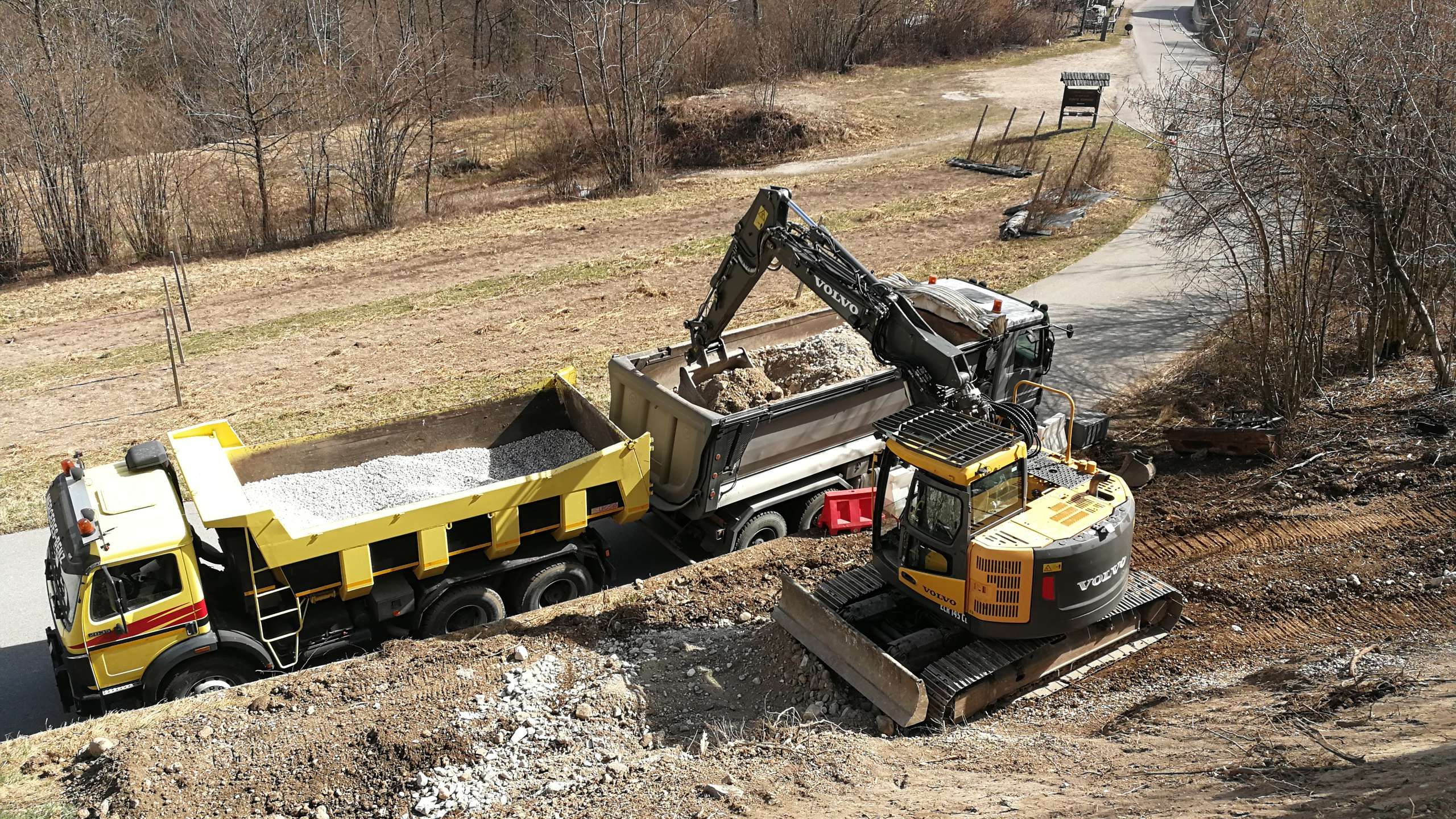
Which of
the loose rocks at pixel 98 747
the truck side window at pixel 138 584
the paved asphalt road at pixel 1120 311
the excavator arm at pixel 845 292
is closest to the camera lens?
the loose rocks at pixel 98 747

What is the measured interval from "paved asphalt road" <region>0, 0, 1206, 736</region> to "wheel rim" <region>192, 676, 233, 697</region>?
1.38 meters

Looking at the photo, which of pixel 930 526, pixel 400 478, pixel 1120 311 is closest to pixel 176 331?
pixel 400 478

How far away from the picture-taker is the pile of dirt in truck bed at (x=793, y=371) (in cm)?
1106

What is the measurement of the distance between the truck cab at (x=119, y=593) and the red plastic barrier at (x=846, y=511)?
20.0ft

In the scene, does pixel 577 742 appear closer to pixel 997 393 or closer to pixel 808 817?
pixel 808 817

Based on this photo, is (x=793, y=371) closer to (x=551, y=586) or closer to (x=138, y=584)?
(x=551, y=586)

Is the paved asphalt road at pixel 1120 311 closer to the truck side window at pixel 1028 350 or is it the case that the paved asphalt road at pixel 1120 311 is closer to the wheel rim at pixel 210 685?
the truck side window at pixel 1028 350

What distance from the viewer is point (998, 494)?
8.39 metres

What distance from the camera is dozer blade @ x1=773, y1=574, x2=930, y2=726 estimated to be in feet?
26.0

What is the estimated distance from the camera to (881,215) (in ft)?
82.2

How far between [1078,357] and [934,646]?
9.12m

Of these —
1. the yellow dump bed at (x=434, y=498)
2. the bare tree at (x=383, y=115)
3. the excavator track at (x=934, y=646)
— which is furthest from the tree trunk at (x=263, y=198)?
the excavator track at (x=934, y=646)

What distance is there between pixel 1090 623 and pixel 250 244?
22.2m

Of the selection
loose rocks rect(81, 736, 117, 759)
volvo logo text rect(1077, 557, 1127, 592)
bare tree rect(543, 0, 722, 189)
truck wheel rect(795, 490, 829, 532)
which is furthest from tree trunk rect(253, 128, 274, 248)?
volvo logo text rect(1077, 557, 1127, 592)
